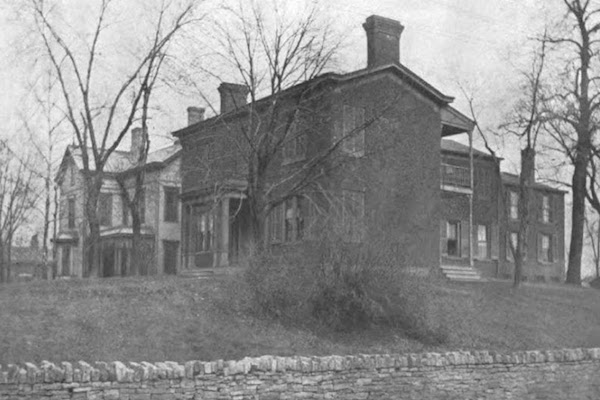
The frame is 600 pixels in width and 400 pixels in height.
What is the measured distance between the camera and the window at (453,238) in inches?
1592

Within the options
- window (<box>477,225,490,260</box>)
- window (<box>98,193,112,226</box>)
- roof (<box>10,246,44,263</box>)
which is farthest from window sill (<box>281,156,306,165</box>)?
roof (<box>10,246,44,263</box>)

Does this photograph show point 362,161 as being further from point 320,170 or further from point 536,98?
point 536,98

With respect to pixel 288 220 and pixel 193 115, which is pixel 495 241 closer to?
pixel 193 115

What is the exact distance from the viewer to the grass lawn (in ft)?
52.4

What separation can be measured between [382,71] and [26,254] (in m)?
54.9

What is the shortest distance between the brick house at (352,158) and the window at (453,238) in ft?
→ 14.7

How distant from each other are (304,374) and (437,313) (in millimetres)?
6881

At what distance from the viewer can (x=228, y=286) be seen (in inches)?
776

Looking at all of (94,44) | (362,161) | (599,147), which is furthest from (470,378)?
(599,147)

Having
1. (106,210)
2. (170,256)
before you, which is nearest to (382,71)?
(170,256)

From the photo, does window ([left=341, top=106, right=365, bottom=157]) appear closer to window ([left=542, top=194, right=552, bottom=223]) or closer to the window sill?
the window sill

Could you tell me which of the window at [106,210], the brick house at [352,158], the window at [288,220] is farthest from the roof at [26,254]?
the window at [288,220]

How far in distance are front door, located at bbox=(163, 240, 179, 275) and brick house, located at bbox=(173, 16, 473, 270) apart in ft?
35.7

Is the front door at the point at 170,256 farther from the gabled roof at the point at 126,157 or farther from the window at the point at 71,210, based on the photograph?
the window at the point at 71,210
